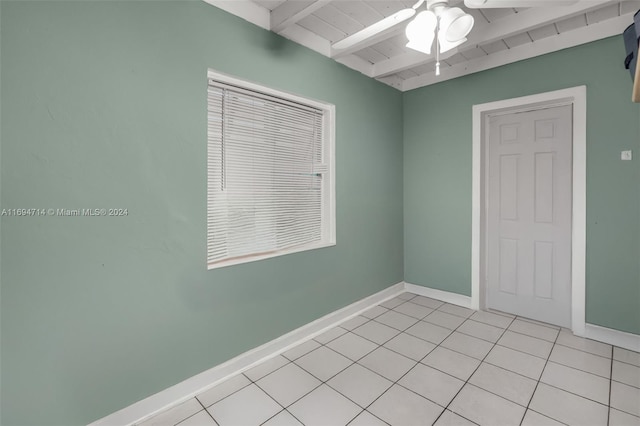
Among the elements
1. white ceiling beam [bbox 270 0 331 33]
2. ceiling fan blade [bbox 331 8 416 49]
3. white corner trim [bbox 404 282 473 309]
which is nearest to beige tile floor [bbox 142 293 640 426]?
white corner trim [bbox 404 282 473 309]

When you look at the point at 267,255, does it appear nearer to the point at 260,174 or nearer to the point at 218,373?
the point at 260,174

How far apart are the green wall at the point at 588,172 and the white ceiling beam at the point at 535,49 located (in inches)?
2.3

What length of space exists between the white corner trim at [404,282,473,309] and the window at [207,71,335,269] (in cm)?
161

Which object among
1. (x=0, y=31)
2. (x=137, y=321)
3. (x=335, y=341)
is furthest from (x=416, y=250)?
(x=0, y=31)

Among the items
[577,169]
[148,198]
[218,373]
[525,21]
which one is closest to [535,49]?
[525,21]

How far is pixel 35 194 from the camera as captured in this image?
139 cm

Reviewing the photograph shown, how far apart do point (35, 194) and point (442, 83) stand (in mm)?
3804

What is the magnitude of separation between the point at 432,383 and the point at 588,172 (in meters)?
2.31

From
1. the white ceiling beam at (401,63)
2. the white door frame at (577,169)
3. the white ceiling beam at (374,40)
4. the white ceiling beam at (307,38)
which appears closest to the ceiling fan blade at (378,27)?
the white ceiling beam at (374,40)

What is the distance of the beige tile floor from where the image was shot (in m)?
1.72

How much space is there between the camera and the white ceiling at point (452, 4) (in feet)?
7.06

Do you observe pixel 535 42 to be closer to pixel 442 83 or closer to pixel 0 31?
pixel 442 83

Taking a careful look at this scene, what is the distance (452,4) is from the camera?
84.7 inches

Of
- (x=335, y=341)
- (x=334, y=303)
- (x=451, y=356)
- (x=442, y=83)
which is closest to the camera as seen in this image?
(x=451, y=356)
